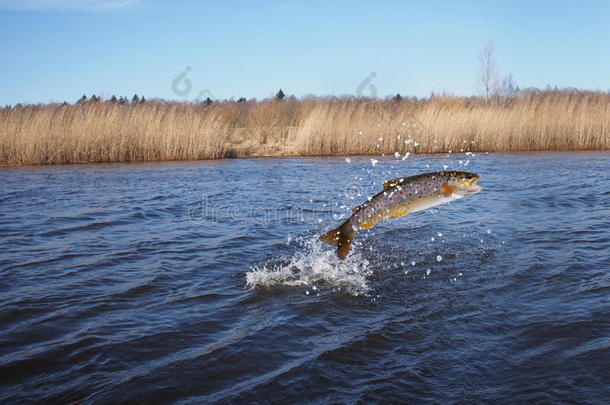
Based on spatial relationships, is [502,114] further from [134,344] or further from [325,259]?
[134,344]

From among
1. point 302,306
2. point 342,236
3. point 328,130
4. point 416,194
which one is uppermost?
point 328,130

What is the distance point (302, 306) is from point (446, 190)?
67.3 inches

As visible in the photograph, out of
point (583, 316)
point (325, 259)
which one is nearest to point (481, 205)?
point (325, 259)

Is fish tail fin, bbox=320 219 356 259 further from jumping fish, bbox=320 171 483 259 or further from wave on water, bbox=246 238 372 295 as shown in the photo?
wave on water, bbox=246 238 372 295

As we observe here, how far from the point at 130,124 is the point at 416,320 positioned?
18.7 meters

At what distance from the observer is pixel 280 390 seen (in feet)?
12.4

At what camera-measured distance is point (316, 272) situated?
643 centimetres

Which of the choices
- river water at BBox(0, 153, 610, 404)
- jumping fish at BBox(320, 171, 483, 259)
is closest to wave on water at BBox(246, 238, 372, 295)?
river water at BBox(0, 153, 610, 404)

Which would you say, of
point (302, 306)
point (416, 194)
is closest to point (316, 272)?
point (302, 306)

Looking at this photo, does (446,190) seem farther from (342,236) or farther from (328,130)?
(328,130)

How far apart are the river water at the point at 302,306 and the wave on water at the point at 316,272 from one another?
3 centimetres

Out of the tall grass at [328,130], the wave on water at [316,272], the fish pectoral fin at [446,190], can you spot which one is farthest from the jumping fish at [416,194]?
the tall grass at [328,130]

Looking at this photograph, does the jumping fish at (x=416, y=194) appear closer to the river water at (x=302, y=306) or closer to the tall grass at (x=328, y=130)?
the river water at (x=302, y=306)

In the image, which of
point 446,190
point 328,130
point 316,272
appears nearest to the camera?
point 446,190
